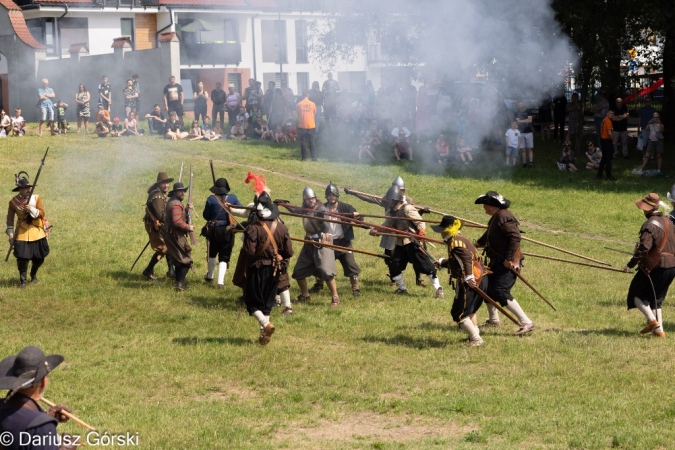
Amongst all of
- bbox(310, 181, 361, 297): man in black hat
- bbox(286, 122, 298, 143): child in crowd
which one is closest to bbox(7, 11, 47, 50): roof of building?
bbox(310, 181, 361, 297): man in black hat

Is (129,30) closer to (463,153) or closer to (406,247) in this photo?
(463,153)

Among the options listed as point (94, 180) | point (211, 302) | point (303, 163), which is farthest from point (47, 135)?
point (211, 302)

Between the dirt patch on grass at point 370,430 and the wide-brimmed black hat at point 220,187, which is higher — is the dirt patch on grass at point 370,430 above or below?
below

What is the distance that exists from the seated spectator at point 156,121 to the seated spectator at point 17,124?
3.95 meters

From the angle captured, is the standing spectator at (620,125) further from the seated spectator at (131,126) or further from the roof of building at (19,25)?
the roof of building at (19,25)

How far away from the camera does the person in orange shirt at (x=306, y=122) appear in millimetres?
24891

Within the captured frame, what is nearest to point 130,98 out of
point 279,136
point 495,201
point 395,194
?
point 279,136

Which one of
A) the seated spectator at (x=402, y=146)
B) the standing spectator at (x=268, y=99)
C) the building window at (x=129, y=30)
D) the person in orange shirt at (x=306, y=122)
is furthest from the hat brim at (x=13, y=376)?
the standing spectator at (x=268, y=99)

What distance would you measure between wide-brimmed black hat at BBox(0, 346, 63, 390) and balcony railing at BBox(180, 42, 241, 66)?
23365 mm

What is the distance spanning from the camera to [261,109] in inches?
1190

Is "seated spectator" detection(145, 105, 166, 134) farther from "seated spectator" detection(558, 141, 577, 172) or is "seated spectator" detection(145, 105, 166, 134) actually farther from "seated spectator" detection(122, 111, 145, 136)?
"seated spectator" detection(558, 141, 577, 172)

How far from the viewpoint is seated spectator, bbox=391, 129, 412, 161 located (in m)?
26.0

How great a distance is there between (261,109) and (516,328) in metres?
19.3

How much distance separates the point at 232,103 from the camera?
3044 centimetres
